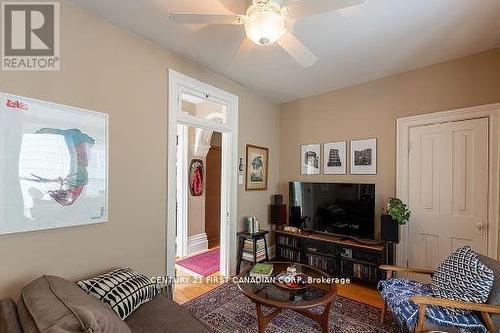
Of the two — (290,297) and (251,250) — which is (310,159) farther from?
(290,297)

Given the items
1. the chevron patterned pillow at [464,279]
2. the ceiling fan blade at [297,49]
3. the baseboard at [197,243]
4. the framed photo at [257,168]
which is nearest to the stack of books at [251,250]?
the framed photo at [257,168]

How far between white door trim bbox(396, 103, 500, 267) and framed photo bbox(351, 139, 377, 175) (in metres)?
0.29

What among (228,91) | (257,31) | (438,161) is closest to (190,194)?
(228,91)

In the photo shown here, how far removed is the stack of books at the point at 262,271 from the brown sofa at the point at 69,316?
735 millimetres

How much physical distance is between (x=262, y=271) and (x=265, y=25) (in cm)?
199

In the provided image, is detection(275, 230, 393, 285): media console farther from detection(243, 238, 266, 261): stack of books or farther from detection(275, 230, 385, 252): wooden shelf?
detection(243, 238, 266, 261): stack of books

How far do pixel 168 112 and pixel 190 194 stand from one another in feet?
6.66

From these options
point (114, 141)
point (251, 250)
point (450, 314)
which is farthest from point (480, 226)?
point (114, 141)

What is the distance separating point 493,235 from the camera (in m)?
2.48

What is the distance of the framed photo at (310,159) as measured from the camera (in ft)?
12.6

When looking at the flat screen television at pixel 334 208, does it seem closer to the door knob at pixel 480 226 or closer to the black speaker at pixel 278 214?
the black speaker at pixel 278 214

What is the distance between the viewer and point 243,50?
8.45 ft

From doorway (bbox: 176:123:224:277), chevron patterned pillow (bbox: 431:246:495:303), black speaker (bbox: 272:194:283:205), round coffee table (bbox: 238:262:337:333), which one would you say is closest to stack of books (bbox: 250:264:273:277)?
round coffee table (bbox: 238:262:337:333)

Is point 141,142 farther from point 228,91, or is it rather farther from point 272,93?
point 272,93
